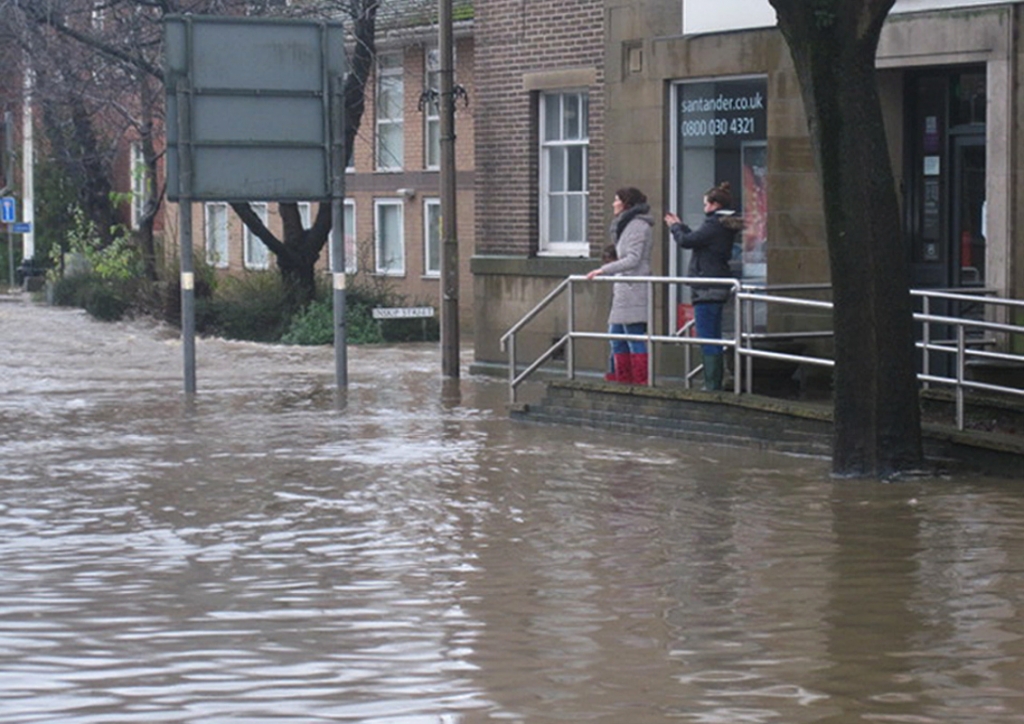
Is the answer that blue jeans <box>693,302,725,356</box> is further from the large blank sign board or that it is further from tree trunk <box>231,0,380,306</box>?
tree trunk <box>231,0,380,306</box>

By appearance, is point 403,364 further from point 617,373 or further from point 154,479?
point 154,479

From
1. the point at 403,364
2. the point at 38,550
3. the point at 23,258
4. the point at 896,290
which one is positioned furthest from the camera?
the point at 23,258

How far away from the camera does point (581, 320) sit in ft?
72.1

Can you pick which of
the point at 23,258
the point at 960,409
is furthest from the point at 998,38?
the point at 23,258

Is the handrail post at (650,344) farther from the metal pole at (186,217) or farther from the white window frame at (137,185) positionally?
the white window frame at (137,185)

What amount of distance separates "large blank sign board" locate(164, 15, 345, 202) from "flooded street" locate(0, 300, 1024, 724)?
16.3 feet

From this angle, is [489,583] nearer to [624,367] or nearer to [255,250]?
[624,367]

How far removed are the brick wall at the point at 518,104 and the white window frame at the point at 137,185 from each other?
15287mm

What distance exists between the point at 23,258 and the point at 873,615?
1938 inches

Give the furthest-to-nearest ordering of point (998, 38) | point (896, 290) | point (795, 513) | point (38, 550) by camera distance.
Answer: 1. point (998, 38)
2. point (896, 290)
3. point (795, 513)
4. point (38, 550)

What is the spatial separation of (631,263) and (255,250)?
87.1 feet

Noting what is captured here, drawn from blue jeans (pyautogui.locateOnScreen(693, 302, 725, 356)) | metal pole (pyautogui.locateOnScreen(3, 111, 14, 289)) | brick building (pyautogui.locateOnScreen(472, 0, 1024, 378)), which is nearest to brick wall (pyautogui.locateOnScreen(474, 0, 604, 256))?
brick building (pyautogui.locateOnScreen(472, 0, 1024, 378))

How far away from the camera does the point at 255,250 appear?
43.2m

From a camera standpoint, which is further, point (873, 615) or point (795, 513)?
point (795, 513)
